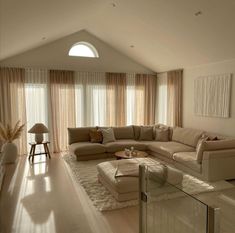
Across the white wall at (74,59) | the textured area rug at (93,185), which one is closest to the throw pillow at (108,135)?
the textured area rug at (93,185)

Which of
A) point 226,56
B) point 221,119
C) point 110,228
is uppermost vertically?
point 226,56

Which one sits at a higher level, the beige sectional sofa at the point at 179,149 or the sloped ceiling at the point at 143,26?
the sloped ceiling at the point at 143,26

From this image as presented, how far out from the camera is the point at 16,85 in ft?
20.3

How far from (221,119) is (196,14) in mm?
2573

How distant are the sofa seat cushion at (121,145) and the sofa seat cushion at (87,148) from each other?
0.16 m

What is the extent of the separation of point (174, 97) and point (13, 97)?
15.4 feet

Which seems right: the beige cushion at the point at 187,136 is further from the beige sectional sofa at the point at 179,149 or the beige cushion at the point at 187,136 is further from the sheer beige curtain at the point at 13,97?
the sheer beige curtain at the point at 13,97

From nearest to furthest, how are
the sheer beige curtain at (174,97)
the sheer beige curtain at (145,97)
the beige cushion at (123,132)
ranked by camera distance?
the beige cushion at (123,132) < the sheer beige curtain at (174,97) < the sheer beige curtain at (145,97)

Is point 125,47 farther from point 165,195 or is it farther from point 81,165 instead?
point 165,195

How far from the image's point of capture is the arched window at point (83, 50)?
22.9 ft

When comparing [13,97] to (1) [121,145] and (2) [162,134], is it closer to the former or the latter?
(1) [121,145]

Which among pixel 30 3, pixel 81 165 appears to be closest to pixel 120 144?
pixel 81 165

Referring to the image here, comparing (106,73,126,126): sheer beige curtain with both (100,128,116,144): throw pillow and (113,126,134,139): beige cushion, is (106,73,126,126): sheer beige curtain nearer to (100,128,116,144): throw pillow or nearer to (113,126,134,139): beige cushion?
(113,126,134,139): beige cushion

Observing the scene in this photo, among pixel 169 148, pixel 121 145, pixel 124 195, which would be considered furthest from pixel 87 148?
pixel 124 195
